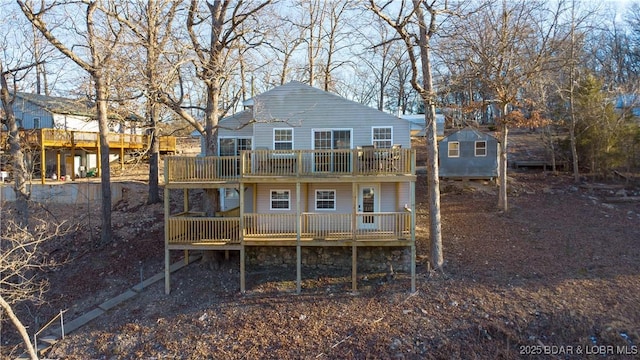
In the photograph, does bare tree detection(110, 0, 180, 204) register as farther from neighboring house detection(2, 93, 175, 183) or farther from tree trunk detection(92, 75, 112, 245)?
neighboring house detection(2, 93, 175, 183)

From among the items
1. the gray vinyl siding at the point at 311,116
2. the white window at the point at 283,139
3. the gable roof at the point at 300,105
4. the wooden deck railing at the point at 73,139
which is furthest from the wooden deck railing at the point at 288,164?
the wooden deck railing at the point at 73,139

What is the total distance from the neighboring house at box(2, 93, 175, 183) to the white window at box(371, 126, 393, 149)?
17004mm

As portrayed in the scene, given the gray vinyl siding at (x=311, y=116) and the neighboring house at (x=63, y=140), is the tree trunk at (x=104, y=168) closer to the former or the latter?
the gray vinyl siding at (x=311, y=116)

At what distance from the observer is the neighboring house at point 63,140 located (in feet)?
80.0

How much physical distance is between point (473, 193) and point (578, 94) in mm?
9328

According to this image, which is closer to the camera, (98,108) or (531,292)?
(531,292)

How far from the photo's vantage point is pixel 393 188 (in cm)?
1438

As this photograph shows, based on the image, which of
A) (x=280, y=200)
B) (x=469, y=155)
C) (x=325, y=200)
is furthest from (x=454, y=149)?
(x=280, y=200)

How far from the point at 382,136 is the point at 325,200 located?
3.18 m

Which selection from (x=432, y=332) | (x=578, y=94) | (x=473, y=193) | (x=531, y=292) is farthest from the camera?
(x=578, y=94)

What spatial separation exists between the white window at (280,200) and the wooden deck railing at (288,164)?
1.49 meters

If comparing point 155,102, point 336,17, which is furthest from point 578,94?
point 155,102

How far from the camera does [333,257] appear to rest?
13633mm

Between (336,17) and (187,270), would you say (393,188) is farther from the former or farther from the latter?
(336,17)
